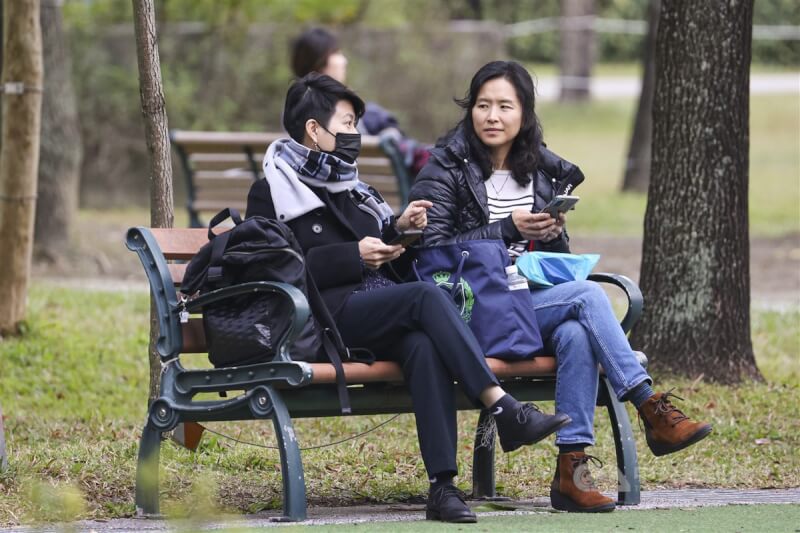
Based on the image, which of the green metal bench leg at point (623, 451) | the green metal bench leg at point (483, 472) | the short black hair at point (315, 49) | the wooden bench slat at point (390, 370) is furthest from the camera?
the short black hair at point (315, 49)

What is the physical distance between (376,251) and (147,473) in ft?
3.48

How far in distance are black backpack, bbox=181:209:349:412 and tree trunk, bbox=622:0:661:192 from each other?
12617mm

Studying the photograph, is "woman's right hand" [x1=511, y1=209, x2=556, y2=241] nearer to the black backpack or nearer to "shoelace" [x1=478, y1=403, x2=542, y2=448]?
"shoelace" [x1=478, y1=403, x2=542, y2=448]

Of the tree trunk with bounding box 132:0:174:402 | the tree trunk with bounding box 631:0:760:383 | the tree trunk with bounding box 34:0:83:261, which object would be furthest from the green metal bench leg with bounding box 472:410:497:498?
the tree trunk with bounding box 34:0:83:261

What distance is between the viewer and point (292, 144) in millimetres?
5270

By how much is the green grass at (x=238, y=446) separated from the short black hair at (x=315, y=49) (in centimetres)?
190

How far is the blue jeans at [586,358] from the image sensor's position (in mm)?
5133

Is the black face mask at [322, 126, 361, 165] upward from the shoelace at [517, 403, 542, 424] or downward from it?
upward

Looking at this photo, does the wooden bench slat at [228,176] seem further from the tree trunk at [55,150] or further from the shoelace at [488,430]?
the shoelace at [488,430]

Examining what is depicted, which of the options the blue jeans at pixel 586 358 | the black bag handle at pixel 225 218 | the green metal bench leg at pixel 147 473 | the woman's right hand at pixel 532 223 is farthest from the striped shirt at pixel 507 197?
the green metal bench leg at pixel 147 473

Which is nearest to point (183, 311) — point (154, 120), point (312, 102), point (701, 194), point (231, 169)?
point (312, 102)

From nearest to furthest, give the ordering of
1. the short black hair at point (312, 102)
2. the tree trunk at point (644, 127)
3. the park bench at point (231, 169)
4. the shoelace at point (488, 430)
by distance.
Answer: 1. the shoelace at point (488, 430)
2. the short black hair at point (312, 102)
3. the park bench at point (231, 169)
4. the tree trunk at point (644, 127)

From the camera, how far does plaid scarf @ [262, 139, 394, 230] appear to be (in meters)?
5.16

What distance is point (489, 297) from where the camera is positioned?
205 inches
